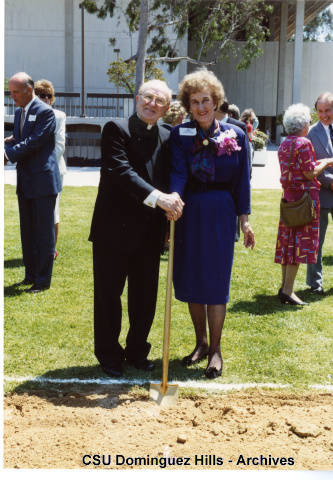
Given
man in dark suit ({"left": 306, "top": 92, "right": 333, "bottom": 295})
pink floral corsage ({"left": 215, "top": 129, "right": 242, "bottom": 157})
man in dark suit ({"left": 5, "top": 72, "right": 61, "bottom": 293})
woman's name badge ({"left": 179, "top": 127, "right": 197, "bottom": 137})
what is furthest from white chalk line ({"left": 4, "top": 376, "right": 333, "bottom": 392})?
man in dark suit ({"left": 306, "top": 92, "right": 333, "bottom": 295})

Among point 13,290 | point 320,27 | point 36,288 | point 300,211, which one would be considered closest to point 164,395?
point 300,211

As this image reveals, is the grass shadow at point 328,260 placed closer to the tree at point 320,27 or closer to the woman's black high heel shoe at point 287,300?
the woman's black high heel shoe at point 287,300

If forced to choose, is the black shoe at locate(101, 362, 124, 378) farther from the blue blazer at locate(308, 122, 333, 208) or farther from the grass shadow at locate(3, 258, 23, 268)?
the grass shadow at locate(3, 258, 23, 268)

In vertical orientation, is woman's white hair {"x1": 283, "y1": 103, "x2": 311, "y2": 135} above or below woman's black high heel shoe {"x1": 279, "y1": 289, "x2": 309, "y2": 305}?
above

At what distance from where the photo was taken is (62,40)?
96.4ft

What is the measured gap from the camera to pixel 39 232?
6.26 metres

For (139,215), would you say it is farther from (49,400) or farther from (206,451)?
(206,451)

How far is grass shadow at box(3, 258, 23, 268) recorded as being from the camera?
7.41 metres

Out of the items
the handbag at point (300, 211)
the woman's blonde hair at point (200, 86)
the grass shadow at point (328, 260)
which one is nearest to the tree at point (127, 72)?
the grass shadow at point (328, 260)

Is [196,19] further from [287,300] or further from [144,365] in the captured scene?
[144,365]

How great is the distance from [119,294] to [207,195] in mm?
898

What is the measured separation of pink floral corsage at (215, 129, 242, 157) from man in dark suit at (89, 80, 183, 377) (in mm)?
347

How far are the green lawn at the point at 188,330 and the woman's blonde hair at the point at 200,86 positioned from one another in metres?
1.87

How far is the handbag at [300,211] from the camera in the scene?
5.69 metres
